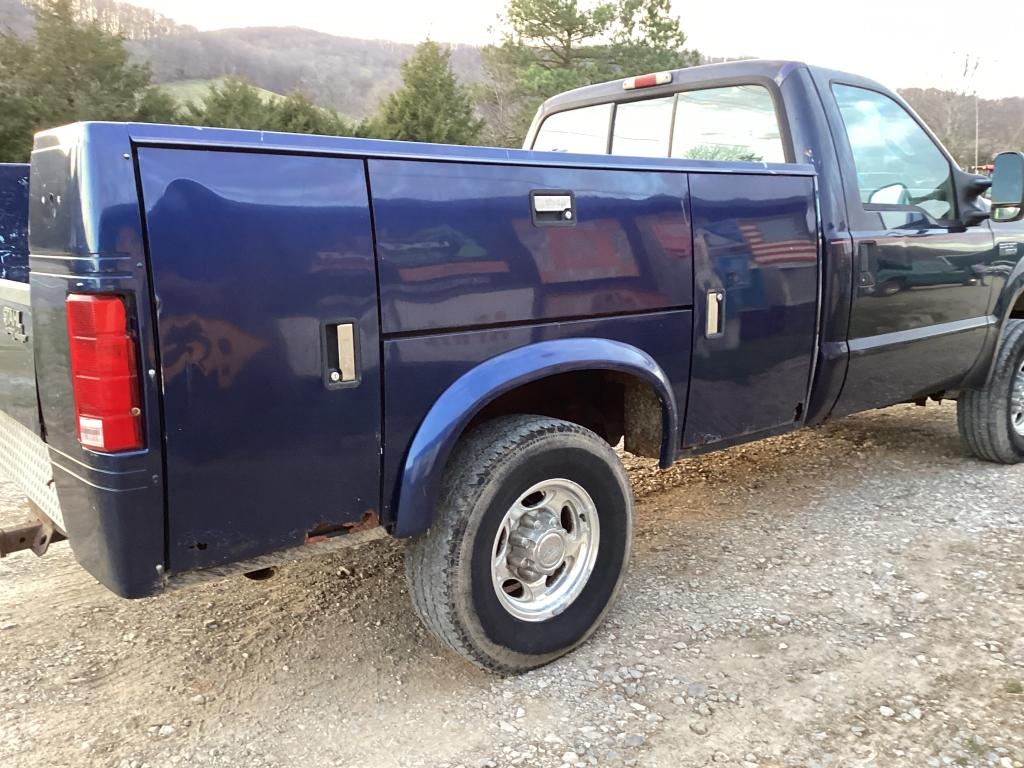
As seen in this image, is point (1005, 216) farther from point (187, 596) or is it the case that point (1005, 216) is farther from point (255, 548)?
point (187, 596)

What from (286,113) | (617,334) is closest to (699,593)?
(617,334)

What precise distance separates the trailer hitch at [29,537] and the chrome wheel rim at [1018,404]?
4772 mm

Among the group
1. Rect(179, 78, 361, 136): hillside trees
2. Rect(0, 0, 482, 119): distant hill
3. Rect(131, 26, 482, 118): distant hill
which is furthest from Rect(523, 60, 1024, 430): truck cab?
Rect(131, 26, 482, 118): distant hill

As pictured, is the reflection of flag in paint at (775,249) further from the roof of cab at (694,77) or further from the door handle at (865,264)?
the roof of cab at (694,77)

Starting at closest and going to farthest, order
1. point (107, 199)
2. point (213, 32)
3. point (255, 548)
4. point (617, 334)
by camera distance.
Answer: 1. point (107, 199)
2. point (255, 548)
3. point (617, 334)
4. point (213, 32)

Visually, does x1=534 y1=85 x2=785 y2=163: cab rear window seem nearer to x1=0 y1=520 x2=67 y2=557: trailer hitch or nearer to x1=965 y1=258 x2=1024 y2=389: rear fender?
x1=965 y1=258 x2=1024 y2=389: rear fender

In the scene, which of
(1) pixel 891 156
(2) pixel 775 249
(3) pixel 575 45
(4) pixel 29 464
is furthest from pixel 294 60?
(4) pixel 29 464

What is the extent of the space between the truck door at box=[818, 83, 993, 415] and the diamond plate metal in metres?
3.13

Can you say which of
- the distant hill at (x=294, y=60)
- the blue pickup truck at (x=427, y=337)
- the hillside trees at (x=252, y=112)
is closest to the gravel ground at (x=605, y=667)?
the blue pickup truck at (x=427, y=337)

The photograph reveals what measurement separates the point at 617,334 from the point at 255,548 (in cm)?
135

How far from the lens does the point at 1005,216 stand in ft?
13.9

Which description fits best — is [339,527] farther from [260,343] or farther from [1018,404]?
[1018,404]

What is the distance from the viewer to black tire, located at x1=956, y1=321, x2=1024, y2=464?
4723 mm

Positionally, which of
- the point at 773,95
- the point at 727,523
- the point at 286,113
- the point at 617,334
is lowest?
the point at 727,523
